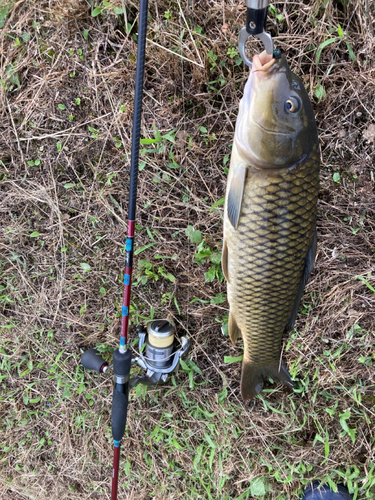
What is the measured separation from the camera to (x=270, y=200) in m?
1.27

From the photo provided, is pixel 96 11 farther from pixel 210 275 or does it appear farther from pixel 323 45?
pixel 210 275

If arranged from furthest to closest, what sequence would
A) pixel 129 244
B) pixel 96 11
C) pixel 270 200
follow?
pixel 96 11 < pixel 129 244 < pixel 270 200

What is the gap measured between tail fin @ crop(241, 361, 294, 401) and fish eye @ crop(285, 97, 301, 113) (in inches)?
48.7

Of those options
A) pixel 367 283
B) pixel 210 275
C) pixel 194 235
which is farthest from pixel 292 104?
pixel 367 283

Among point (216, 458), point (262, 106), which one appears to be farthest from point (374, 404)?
point (262, 106)

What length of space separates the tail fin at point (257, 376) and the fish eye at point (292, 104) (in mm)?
1237

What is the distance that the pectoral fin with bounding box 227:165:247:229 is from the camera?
1.27 meters

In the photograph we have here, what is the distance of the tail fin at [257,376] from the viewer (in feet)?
5.92

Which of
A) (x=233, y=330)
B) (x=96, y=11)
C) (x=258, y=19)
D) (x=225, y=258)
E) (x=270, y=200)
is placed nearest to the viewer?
(x=258, y=19)

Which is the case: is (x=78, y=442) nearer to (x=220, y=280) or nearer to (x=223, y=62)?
(x=220, y=280)

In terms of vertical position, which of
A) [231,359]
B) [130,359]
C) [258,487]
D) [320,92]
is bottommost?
[258,487]

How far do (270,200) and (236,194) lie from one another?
0.43 feet

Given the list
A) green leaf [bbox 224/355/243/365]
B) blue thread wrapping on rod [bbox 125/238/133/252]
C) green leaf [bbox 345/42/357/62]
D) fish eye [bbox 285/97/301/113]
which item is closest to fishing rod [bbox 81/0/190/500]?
blue thread wrapping on rod [bbox 125/238/133/252]

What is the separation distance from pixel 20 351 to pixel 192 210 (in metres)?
1.61
